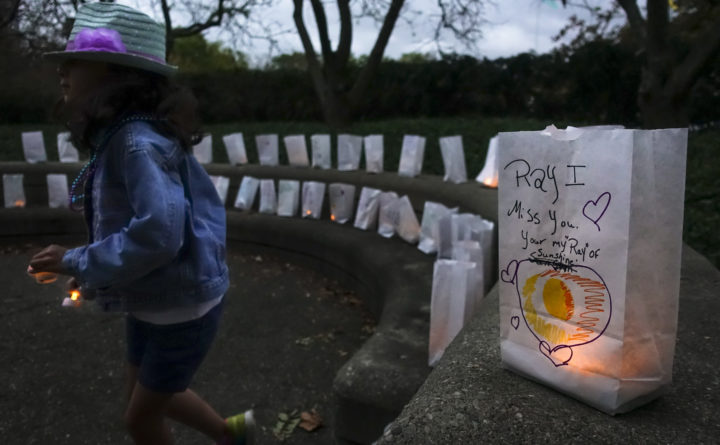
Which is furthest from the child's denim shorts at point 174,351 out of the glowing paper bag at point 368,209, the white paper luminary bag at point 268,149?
the white paper luminary bag at point 268,149

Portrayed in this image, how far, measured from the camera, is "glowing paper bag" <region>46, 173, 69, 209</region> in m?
5.64

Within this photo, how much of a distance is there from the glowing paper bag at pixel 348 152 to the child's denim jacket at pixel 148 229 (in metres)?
3.99

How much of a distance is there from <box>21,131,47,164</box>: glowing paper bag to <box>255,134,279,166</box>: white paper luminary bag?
8.19 feet

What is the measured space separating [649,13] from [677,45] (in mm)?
3096

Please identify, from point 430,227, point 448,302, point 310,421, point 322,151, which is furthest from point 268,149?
point 448,302

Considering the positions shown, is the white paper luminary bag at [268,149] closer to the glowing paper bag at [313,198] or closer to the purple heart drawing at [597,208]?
the glowing paper bag at [313,198]

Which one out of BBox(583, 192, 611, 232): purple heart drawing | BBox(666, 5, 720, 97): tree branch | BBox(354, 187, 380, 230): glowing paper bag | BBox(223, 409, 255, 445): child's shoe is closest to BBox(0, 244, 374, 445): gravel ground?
BBox(223, 409, 255, 445): child's shoe

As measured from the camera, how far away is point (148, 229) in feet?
4.18

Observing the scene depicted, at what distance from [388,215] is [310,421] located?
2.14 meters

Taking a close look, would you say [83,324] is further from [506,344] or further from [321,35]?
[321,35]

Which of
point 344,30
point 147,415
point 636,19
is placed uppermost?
point 344,30

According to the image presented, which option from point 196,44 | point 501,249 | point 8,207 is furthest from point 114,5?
point 196,44

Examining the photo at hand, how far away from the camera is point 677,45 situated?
28.0 ft

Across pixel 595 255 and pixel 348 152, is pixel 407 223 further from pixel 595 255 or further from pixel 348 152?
pixel 595 255
